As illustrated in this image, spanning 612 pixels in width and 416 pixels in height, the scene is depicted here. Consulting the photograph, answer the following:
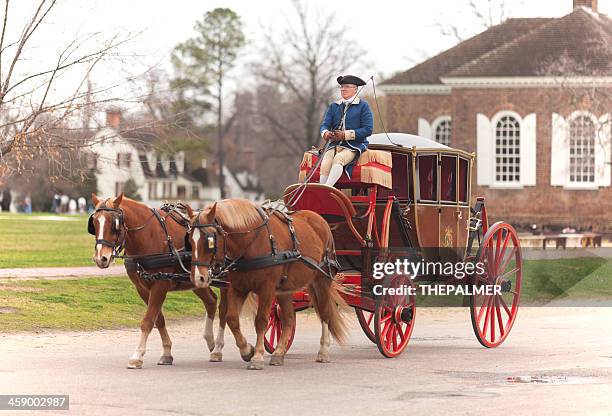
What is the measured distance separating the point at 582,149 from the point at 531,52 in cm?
474

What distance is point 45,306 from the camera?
66.2 feet

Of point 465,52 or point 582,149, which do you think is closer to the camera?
point 582,149

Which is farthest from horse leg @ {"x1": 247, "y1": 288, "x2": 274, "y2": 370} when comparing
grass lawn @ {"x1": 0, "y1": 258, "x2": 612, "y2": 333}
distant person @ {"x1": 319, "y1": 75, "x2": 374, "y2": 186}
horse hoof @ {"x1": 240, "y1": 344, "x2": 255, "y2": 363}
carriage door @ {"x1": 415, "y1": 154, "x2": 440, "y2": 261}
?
grass lawn @ {"x1": 0, "y1": 258, "x2": 612, "y2": 333}

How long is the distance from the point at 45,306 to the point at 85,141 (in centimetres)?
307

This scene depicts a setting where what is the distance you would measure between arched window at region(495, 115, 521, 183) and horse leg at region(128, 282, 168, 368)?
39395 mm

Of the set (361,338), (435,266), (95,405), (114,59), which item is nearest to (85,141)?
(114,59)

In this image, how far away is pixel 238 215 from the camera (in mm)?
13500

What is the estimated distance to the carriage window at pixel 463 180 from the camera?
668 inches

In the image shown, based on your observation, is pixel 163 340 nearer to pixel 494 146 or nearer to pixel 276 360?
pixel 276 360

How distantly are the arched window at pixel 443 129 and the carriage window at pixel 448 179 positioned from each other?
39.2m

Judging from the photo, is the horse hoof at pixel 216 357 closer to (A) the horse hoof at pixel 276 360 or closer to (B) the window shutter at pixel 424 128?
(A) the horse hoof at pixel 276 360

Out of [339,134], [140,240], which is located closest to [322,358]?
[140,240]

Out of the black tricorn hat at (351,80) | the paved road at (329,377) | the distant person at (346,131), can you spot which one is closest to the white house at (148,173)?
the paved road at (329,377)

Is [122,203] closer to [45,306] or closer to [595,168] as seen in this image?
[45,306]
